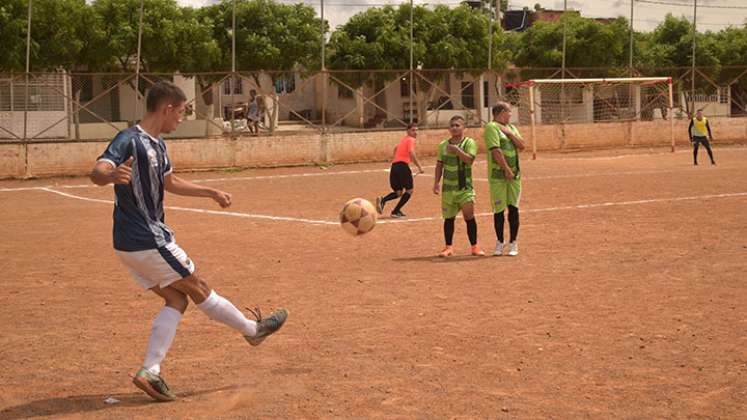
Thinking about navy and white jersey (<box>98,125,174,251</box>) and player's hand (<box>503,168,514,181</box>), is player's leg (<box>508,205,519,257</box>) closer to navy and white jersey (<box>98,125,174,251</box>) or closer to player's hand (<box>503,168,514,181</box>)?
player's hand (<box>503,168,514,181</box>)

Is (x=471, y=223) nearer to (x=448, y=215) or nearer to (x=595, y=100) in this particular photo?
(x=448, y=215)

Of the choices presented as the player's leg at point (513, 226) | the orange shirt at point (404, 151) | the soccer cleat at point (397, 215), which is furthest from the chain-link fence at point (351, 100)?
the player's leg at point (513, 226)

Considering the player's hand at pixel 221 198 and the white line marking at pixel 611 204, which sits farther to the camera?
the white line marking at pixel 611 204

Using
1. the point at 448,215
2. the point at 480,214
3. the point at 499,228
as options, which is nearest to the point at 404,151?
the point at 480,214

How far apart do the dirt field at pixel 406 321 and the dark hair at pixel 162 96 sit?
1.70 m

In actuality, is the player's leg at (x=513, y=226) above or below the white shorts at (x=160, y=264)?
below

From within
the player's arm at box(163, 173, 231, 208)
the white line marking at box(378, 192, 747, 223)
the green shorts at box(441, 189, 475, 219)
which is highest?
the player's arm at box(163, 173, 231, 208)

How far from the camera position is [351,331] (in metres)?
8.13

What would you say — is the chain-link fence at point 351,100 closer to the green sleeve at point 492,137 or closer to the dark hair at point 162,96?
the green sleeve at point 492,137

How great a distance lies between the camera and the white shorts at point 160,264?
6.05 m

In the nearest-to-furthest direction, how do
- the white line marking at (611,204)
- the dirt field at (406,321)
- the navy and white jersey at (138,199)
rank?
the navy and white jersey at (138,199), the dirt field at (406,321), the white line marking at (611,204)

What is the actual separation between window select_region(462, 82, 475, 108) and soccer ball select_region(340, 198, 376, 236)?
94.0ft

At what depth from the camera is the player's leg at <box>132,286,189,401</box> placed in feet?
19.9

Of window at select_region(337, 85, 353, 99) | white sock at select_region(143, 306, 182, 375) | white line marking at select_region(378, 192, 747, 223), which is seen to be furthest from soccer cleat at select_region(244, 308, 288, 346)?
window at select_region(337, 85, 353, 99)
